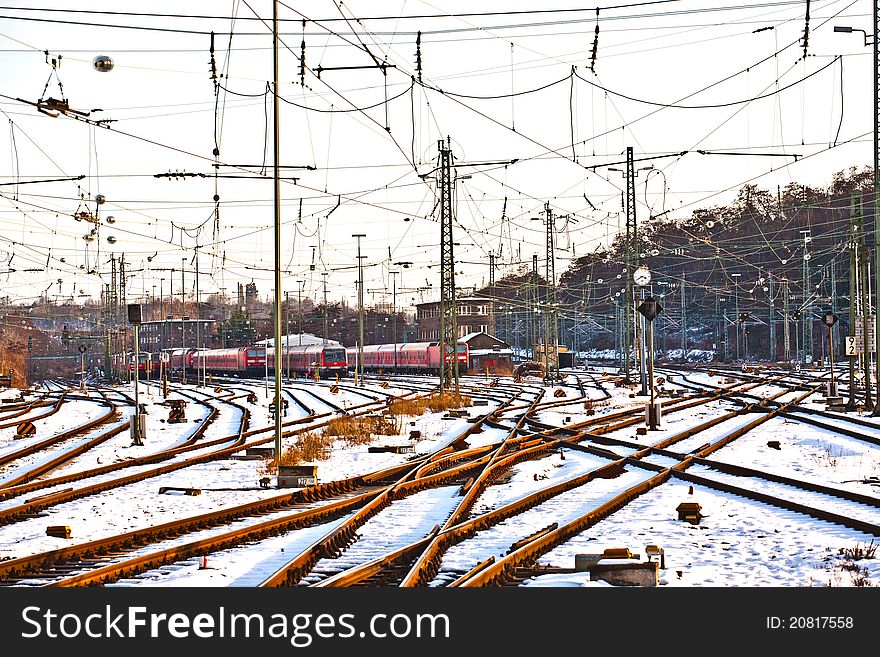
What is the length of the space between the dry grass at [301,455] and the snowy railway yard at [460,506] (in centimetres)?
12

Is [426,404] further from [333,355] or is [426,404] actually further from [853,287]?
[333,355]

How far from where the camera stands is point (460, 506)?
14.6m

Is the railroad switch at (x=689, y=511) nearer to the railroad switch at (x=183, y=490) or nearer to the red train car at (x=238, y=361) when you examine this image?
the railroad switch at (x=183, y=490)

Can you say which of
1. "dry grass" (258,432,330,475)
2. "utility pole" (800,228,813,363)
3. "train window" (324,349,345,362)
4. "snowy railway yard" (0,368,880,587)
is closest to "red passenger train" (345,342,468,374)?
"train window" (324,349,345,362)

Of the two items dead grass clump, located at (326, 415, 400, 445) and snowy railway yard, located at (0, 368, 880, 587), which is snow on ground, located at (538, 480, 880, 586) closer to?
snowy railway yard, located at (0, 368, 880, 587)

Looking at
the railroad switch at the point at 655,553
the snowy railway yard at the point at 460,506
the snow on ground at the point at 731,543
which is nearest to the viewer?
the snow on ground at the point at 731,543

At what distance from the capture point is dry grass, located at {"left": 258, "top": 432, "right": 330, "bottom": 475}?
20766mm

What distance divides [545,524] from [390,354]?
7306 centimetres

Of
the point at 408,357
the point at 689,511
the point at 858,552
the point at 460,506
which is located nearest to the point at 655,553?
the point at 858,552

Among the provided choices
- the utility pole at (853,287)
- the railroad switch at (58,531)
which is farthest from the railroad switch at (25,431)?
the utility pole at (853,287)

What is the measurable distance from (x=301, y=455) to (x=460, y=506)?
8559mm

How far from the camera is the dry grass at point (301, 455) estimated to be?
20766 millimetres

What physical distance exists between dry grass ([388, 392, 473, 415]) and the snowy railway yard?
15.6ft
